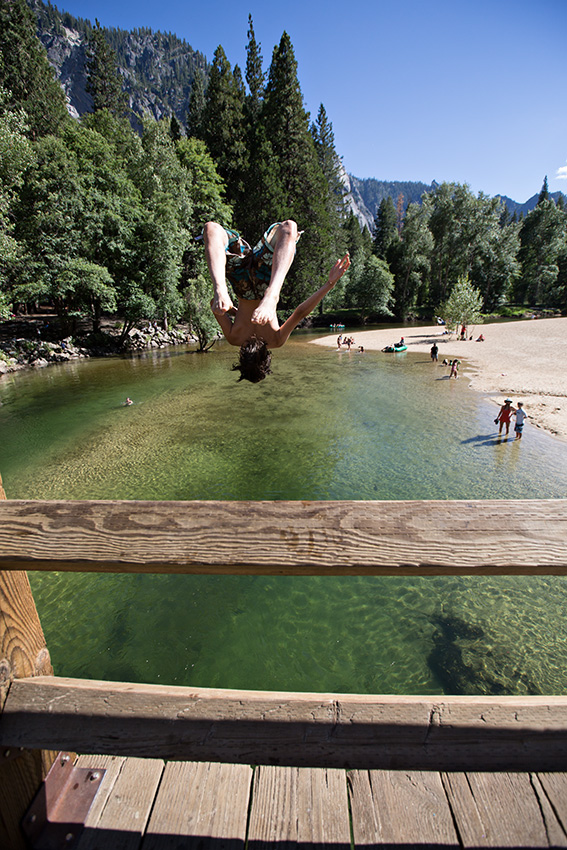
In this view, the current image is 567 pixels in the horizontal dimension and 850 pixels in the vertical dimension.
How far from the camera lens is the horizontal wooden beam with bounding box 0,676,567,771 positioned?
4.77ft

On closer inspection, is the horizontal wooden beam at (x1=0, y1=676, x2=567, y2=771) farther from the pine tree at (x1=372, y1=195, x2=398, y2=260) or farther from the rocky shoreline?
the pine tree at (x1=372, y1=195, x2=398, y2=260)

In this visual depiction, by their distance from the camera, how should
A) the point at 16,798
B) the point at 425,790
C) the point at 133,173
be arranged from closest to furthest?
the point at 16,798 → the point at 425,790 → the point at 133,173

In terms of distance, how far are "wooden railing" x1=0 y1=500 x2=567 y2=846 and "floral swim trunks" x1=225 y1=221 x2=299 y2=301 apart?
2.70 m

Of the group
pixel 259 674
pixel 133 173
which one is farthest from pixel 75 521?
pixel 133 173

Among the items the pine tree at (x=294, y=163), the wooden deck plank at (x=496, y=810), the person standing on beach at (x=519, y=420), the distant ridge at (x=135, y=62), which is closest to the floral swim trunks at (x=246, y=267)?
the wooden deck plank at (x=496, y=810)

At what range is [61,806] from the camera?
1902mm

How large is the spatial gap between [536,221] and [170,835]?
77322 mm

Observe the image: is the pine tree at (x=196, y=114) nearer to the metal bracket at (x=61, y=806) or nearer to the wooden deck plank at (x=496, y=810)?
the metal bracket at (x=61, y=806)

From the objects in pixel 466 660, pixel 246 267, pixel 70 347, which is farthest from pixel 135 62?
pixel 466 660

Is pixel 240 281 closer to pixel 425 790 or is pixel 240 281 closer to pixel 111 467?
pixel 425 790

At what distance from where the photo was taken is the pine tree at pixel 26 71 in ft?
106

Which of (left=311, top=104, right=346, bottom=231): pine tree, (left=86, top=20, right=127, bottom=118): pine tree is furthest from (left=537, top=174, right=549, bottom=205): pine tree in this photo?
(left=86, top=20, right=127, bottom=118): pine tree

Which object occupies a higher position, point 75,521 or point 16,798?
point 75,521

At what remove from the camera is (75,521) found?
145 centimetres
